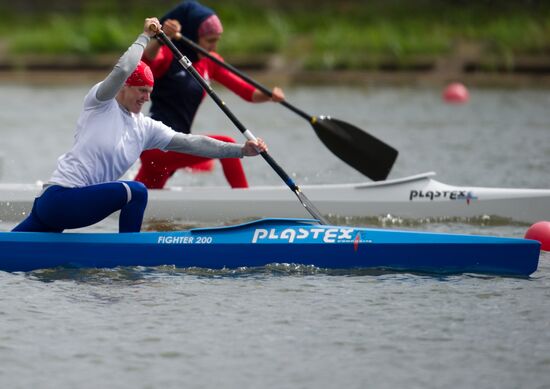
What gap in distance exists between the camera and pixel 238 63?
24.9 meters

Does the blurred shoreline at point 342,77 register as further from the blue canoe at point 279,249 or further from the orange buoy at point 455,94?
the blue canoe at point 279,249

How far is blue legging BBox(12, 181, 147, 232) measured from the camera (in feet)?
26.2

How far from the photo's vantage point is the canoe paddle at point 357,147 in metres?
11.4

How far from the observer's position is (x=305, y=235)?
848 centimetres

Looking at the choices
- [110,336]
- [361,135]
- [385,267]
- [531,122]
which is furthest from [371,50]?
[110,336]

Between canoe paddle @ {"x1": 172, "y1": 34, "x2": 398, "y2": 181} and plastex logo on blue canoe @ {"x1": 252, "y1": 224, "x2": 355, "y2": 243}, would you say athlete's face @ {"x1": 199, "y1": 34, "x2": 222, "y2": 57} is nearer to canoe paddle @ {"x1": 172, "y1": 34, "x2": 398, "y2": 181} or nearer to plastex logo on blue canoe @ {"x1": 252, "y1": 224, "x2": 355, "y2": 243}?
canoe paddle @ {"x1": 172, "y1": 34, "x2": 398, "y2": 181}

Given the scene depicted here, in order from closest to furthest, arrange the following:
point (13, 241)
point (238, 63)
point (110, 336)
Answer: point (110, 336) → point (13, 241) → point (238, 63)

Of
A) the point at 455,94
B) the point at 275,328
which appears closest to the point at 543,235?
the point at 275,328

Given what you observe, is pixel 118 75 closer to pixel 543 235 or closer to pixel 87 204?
pixel 87 204

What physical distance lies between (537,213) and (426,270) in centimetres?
291

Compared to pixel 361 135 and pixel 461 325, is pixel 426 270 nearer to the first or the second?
pixel 461 325

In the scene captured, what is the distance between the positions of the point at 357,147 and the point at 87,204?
13.2 feet

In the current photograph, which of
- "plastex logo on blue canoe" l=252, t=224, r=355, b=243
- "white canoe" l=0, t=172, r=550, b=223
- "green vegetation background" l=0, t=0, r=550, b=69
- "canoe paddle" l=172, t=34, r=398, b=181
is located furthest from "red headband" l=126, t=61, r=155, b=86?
"green vegetation background" l=0, t=0, r=550, b=69

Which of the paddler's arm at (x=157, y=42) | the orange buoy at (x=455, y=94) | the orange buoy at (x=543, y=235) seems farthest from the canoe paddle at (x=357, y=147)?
the orange buoy at (x=455, y=94)
